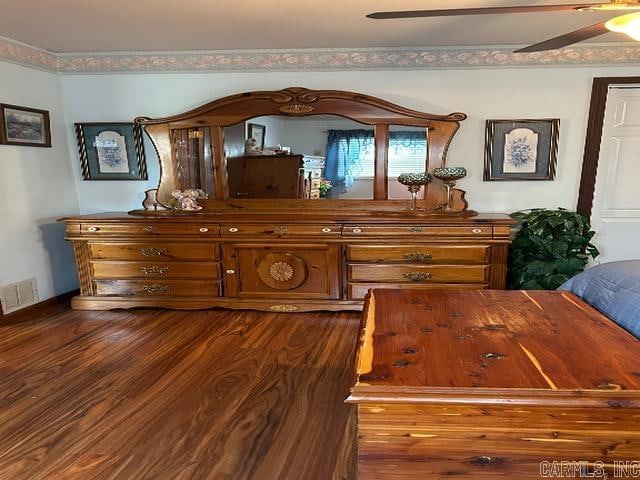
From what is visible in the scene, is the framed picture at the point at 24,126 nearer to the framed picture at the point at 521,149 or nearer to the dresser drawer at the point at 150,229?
the dresser drawer at the point at 150,229

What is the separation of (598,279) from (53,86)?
4.32 meters

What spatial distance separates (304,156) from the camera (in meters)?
3.56

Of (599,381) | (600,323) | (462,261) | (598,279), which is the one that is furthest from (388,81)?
(599,381)

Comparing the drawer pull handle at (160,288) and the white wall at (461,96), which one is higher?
the white wall at (461,96)

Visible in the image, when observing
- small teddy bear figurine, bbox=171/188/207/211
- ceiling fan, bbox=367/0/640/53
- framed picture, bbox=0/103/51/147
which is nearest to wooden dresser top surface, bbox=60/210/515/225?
small teddy bear figurine, bbox=171/188/207/211

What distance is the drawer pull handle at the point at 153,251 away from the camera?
11.2 ft

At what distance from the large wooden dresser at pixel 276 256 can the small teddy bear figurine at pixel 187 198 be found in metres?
0.19

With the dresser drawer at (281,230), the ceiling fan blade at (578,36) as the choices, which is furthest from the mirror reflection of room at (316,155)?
the ceiling fan blade at (578,36)

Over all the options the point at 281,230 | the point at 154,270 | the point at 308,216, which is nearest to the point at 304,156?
the point at 308,216

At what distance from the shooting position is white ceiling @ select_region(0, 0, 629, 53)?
2.46 meters

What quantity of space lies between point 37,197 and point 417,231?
320 cm

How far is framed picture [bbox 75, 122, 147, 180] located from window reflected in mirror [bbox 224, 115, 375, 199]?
876 millimetres

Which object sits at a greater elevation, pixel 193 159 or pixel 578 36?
pixel 578 36

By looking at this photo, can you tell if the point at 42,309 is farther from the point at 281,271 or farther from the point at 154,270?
the point at 281,271
